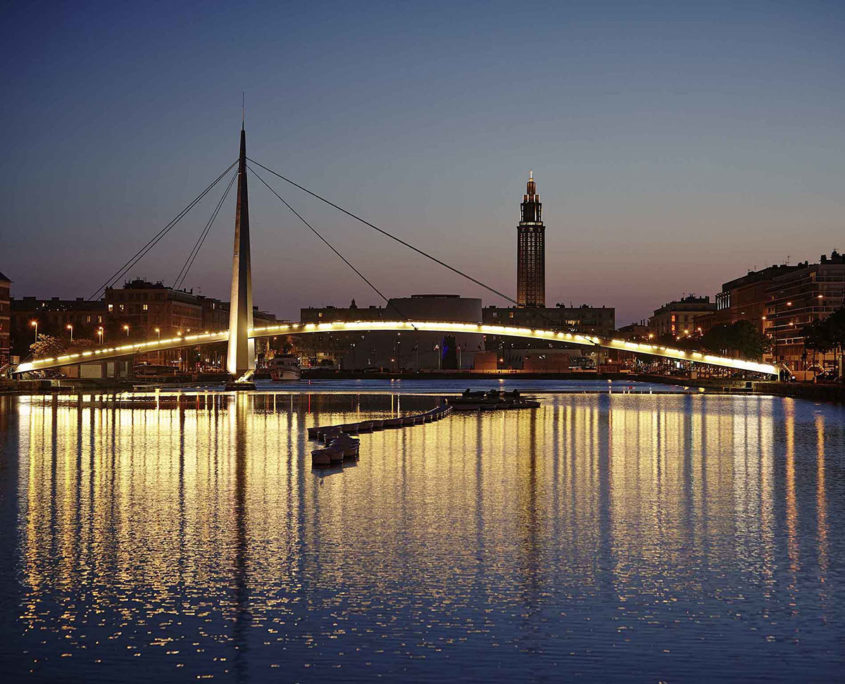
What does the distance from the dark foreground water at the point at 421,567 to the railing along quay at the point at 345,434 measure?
0.78 metres

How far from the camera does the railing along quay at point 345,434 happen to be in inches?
1109

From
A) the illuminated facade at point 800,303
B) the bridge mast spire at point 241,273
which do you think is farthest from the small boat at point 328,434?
the illuminated facade at point 800,303

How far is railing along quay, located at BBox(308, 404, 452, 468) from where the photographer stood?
2816 centimetres

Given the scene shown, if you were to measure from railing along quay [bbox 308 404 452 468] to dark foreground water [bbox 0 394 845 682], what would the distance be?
785mm

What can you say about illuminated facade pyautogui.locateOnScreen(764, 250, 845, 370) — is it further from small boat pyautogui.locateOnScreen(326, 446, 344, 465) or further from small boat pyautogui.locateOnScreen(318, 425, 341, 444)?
small boat pyautogui.locateOnScreen(326, 446, 344, 465)

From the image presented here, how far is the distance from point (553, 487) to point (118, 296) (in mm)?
173396

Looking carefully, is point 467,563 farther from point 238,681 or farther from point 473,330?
point 473,330

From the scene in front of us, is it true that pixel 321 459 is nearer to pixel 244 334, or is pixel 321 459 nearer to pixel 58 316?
pixel 244 334

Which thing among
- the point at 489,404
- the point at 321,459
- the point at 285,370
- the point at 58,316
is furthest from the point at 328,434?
the point at 58,316

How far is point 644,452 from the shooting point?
108ft

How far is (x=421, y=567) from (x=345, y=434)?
796 inches

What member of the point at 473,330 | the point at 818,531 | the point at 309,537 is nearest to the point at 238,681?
the point at 309,537

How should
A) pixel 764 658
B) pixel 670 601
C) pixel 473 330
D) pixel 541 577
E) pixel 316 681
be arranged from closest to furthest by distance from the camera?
1. pixel 316 681
2. pixel 764 658
3. pixel 670 601
4. pixel 541 577
5. pixel 473 330

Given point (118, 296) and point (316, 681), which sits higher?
point (118, 296)
